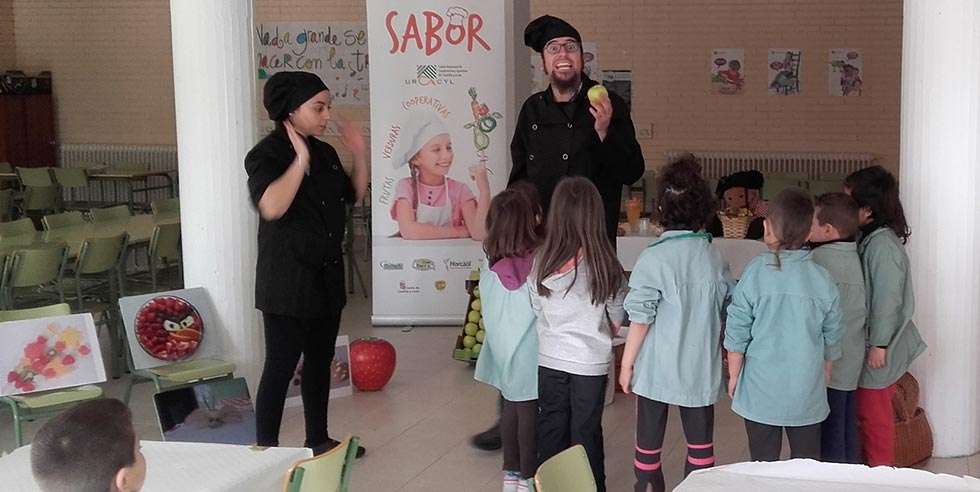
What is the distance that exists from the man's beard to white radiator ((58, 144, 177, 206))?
959cm

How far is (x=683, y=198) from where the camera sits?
467 centimetres

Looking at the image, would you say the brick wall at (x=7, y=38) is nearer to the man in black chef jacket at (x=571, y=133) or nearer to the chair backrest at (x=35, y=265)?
the chair backrest at (x=35, y=265)

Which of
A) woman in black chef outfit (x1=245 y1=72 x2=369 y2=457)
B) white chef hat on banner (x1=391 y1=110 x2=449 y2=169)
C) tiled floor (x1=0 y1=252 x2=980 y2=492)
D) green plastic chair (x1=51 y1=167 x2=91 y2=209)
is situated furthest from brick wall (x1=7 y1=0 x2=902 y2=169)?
woman in black chef outfit (x1=245 y1=72 x2=369 y2=457)

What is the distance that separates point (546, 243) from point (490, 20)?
421 centimetres

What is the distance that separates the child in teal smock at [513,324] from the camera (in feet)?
16.3

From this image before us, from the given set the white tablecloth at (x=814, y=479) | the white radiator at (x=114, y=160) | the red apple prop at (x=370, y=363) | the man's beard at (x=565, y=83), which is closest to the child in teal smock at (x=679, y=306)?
the man's beard at (x=565, y=83)

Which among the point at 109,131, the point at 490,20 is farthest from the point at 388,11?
the point at 109,131

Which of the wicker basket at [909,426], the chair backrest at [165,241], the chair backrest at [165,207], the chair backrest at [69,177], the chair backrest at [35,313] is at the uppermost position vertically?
the chair backrest at [69,177]

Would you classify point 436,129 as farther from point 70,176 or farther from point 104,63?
point 104,63

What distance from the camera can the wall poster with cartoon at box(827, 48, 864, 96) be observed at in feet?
41.5

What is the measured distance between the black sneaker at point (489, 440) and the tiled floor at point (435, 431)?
39 mm

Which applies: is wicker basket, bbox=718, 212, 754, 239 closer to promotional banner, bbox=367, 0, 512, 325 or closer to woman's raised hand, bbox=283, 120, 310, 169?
promotional banner, bbox=367, 0, 512, 325

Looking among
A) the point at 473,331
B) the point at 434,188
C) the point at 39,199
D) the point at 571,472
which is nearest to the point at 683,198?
the point at 571,472

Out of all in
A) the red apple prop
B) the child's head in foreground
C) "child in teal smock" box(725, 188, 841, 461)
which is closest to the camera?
the child's head in foreground
